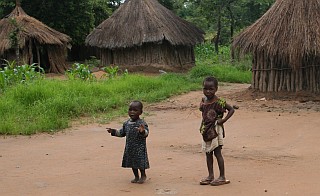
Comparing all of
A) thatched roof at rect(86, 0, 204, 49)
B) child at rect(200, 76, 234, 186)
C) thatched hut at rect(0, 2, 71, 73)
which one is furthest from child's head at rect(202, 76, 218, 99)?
thatched hut at rect(0, 2, 71, 73)

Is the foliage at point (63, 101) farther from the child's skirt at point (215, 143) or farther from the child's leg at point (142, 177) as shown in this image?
the child's skirt at point (215, 143)

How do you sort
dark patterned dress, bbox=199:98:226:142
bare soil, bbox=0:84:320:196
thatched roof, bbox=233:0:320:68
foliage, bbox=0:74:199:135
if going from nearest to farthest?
bare soil, bbox=0:84:320:196
dark patterned dress, bbox=199:98:226:142
foliage, bbox=0:74:199:135
thatched roof, bbox=233:0:320:68

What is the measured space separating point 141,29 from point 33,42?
5553 millimetres

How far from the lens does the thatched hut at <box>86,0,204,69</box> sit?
21.8 meters

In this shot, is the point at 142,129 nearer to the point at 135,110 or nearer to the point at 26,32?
the point at 135,110

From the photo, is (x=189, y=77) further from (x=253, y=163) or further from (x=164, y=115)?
(x=253, y=163)

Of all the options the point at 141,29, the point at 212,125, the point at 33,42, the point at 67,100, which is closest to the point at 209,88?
the point at 212,125

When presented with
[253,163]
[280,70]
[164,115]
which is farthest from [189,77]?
[253,163]

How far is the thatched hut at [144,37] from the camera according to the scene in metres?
21.8

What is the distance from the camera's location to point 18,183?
5328mm

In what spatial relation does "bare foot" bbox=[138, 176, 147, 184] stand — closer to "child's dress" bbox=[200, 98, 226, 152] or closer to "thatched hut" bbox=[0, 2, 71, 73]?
"child's dress" bbox=[200, 98, 226, 152]

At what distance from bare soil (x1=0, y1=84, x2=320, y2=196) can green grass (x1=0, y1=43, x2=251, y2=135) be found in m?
0.49

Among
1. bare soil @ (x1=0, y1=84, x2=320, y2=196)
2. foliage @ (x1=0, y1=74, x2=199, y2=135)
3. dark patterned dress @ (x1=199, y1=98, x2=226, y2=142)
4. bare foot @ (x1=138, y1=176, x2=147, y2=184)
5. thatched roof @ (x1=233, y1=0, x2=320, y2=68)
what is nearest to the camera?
bare soil @ (x1=0, y1=84, x2=320, y2=196)

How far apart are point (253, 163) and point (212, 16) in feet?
75.2
